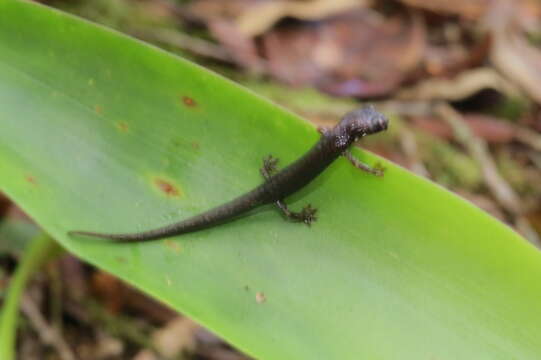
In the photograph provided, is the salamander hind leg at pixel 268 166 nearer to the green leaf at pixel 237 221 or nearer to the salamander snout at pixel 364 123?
the green leaf at pixel 237 221

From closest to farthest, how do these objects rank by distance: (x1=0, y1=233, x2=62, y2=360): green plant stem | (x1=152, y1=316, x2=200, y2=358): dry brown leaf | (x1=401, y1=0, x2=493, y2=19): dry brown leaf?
(x1=0, y1=233, x2=62, y2=360): green plant stem
(x1=152, y1=316, x2=200, y2=358): dry brown leaf
(x1=401, y1=0, x2=493, y2=19): dry brown leaf

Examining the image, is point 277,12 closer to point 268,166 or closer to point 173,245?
point 268,166

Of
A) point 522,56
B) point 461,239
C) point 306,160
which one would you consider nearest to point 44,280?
point 306,160

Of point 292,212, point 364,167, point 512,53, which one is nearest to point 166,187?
point 292,212

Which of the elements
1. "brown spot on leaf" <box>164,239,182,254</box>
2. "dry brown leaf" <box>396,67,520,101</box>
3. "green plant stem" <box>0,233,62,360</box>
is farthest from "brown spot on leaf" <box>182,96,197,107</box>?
"dry brown leaf" <box>396,67,520,101</box>

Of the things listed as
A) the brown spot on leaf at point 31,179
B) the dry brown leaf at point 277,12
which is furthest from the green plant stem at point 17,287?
the dry brown leaf at point 277,12

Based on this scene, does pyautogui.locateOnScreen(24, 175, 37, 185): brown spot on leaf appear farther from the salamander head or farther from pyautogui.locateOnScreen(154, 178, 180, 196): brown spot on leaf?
the salamander head

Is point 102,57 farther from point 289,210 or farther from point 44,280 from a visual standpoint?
point 44,280
